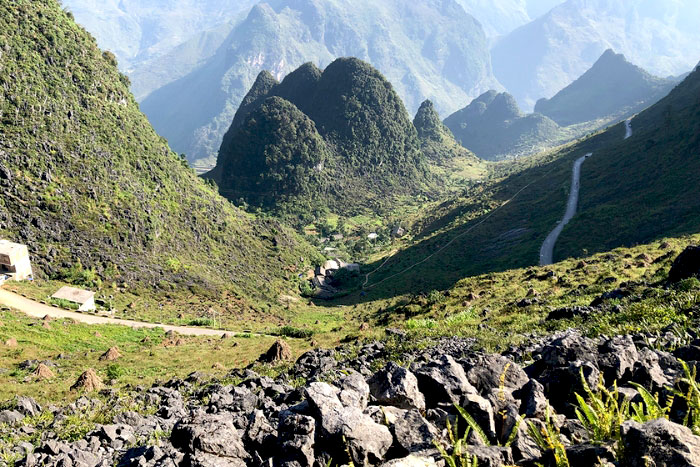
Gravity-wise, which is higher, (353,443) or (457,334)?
(353,443)

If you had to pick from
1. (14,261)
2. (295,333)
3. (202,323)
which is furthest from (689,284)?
(14,261)

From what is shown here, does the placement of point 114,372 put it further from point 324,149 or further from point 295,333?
point 324,149

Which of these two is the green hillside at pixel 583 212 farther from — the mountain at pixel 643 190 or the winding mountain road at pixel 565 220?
the winding mountain road at pixel 565 220

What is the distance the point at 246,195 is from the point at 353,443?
13226cm

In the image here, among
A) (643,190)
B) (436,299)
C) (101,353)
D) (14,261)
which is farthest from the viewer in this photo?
(643,190)

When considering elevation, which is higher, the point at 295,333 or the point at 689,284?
the point at 295,333

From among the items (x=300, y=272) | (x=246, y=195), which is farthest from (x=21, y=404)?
(x=246, y=195)

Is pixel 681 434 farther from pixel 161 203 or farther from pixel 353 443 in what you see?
pixel 161 203

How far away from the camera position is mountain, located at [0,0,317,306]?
167 feet

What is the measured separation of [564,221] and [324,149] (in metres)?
94.6

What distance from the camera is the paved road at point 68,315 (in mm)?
38188

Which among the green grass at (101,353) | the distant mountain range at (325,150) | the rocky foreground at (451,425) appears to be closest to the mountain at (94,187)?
the green grass at (101,353)

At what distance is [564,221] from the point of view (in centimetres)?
6838

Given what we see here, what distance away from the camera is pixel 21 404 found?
15.8 metres
